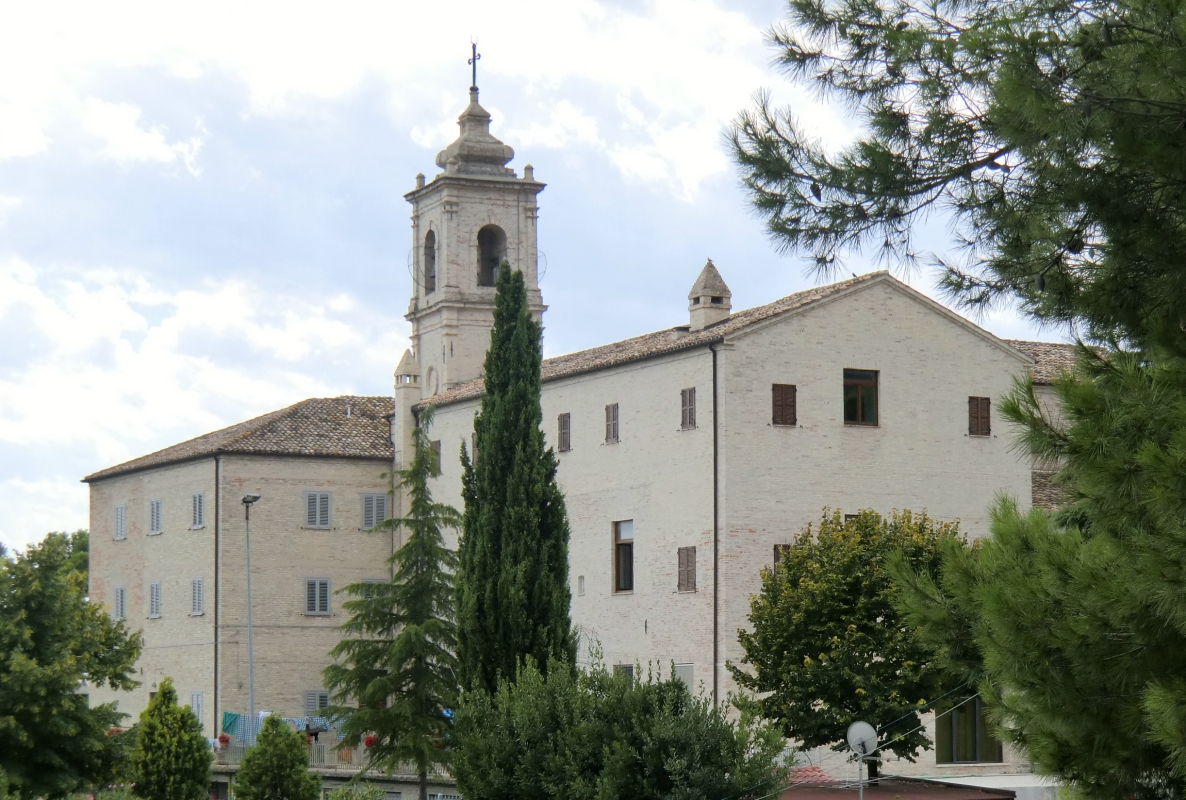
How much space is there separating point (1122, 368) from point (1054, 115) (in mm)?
1649

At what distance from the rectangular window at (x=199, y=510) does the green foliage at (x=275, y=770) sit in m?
16.2

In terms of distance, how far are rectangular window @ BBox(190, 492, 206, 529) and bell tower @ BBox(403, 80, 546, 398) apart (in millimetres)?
7498

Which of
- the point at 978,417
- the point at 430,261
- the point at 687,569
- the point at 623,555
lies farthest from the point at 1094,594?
the point at 430,261

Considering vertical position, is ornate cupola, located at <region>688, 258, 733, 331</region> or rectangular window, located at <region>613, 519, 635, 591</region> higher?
ornate cupola, located at <region>688, 258, 733, 331</region>

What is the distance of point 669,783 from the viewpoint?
914 inches

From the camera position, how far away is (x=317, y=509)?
5500 centimetres

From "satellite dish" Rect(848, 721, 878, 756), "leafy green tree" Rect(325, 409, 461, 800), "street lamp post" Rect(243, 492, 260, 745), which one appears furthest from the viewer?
"street lamp post" Rect(243, 492, 260, 745)

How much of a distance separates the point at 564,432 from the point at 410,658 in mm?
7889

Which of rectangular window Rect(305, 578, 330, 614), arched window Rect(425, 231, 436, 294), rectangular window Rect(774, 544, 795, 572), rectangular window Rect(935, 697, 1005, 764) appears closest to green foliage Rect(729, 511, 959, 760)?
rectangular window Rect(774, 544, 795, 572)

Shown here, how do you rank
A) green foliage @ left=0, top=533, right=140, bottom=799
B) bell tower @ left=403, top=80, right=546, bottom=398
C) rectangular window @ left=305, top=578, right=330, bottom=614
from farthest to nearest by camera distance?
bell tower @ left=403, top=80, right=546, bottom=398 < rectangular window @ left=305, top=578, right=330, bottom=614 < green foliage @ left=0, top=533, right=140, bottom=799

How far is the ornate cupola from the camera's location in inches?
1645

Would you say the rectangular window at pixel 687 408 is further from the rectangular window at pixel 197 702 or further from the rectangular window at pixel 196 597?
the rectangular window at pixel 197 702

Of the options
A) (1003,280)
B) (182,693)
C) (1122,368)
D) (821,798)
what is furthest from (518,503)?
(182,693)

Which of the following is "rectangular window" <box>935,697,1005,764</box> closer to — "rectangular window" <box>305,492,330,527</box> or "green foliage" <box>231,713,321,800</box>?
"green foliage" <box>231,713,321,800</box>
